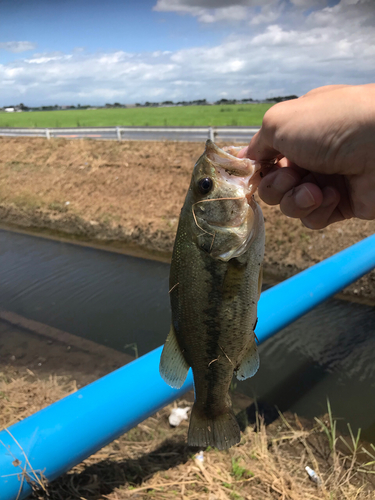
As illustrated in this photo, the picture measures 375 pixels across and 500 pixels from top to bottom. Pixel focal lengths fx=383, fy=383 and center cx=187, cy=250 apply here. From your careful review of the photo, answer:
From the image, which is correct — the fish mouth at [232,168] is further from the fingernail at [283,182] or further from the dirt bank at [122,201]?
the dirt bank at [122,201]

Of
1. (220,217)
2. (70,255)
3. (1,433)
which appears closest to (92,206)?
(70,255)

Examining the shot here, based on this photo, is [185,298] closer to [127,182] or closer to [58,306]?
[58,306]

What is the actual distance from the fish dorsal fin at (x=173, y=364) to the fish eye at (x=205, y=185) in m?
0.64

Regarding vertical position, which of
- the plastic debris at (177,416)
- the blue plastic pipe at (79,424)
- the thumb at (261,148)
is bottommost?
the plastic debris at (177,416)

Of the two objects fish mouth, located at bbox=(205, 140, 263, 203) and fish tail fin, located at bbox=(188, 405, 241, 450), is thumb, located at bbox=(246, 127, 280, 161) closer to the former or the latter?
fish mouth, located at bbox=(205, 140, 263, 203)

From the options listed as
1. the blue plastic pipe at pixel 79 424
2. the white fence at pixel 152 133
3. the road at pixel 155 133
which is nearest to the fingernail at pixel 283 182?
the blue plastic pipe at pixel 79 424

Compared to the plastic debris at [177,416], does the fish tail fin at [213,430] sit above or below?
above

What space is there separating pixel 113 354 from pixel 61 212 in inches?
309

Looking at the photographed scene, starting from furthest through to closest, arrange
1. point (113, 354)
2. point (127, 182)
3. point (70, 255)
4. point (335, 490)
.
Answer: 1. point (127, 182)
2. point (70, 255)
3. point (113, 354)
4. point (335, 490)

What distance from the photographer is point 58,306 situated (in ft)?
25.0

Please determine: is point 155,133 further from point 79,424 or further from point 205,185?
point 205,185

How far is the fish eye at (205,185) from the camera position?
5.48ft

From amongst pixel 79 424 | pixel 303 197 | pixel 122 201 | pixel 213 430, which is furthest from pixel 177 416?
pixel 122 201

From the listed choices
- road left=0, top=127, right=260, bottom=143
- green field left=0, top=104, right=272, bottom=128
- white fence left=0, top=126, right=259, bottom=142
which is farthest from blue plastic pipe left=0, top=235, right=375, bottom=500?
green field left=0, top=104, right=272, bottom=128
